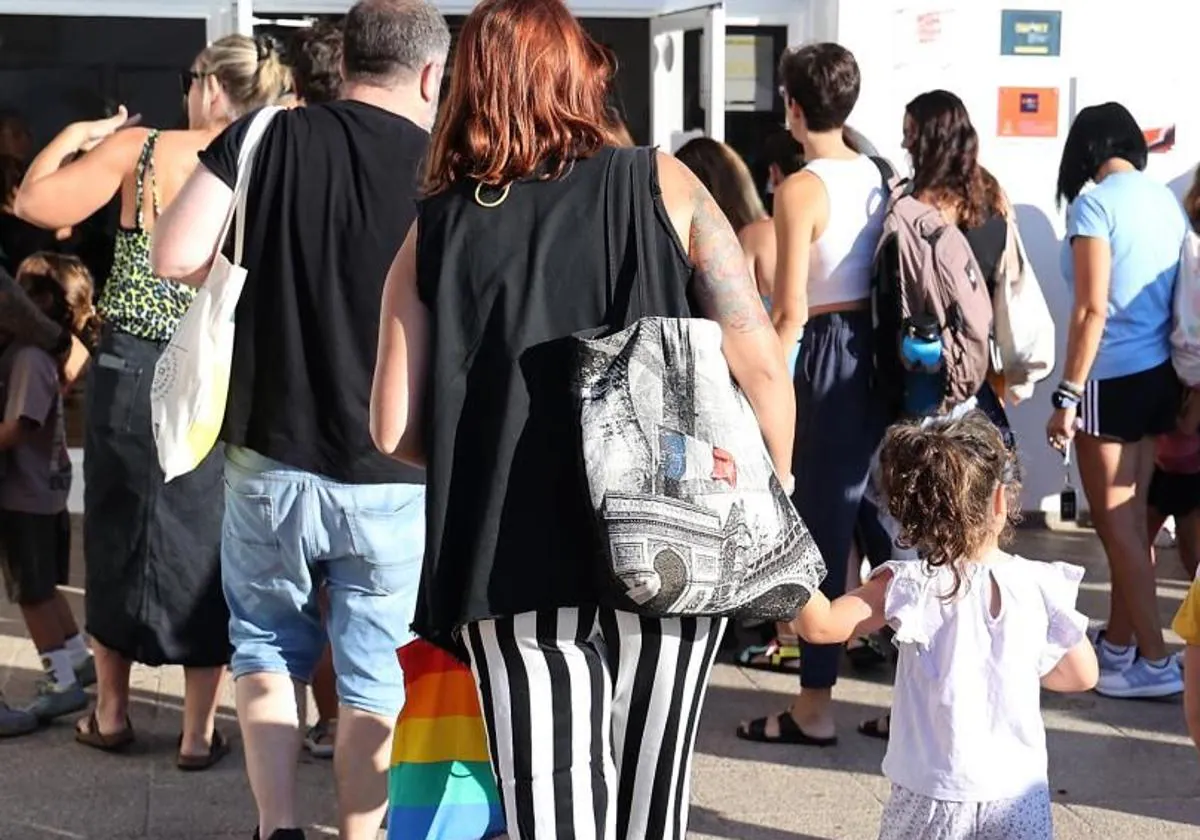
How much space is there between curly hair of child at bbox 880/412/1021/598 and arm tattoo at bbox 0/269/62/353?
9.07 ft

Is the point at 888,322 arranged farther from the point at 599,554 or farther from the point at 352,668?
the point at 599,554

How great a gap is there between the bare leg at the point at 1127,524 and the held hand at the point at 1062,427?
7.0 inches

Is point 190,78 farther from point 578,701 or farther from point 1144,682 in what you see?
point 1144,682

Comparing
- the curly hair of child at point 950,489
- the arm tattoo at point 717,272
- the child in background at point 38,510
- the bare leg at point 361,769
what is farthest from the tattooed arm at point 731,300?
the child in background at point 38,510

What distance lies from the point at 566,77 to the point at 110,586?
2.38 m

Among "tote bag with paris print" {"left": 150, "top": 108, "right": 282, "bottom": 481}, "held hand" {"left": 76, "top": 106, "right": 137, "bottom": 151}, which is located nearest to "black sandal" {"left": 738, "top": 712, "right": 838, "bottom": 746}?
"tote bag with paris print" {"left": 150, "top": 108, "right": 282, "bottom": 481}


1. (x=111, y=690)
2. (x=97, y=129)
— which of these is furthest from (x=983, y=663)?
(x=97, y=129)

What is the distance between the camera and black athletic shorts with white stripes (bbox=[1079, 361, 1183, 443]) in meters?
5.45

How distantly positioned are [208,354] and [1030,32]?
5395 millimetres

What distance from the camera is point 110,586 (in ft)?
14.8

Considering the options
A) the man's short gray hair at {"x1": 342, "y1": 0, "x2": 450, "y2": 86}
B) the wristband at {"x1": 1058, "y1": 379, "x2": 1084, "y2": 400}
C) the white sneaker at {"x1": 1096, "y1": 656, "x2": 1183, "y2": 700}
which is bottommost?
the white sneaker at {"x1": 1096, "y1": 656, "x2": 1183, "y2": 700}

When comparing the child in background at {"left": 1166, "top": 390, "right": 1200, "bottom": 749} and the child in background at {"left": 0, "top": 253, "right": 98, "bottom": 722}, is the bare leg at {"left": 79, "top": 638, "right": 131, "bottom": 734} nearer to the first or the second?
the child in background at {"left": 0, "top": 253, "right": 98, "bottom": 722}

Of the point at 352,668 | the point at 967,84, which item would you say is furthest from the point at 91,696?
the point at 967,84

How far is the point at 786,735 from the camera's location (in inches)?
194
